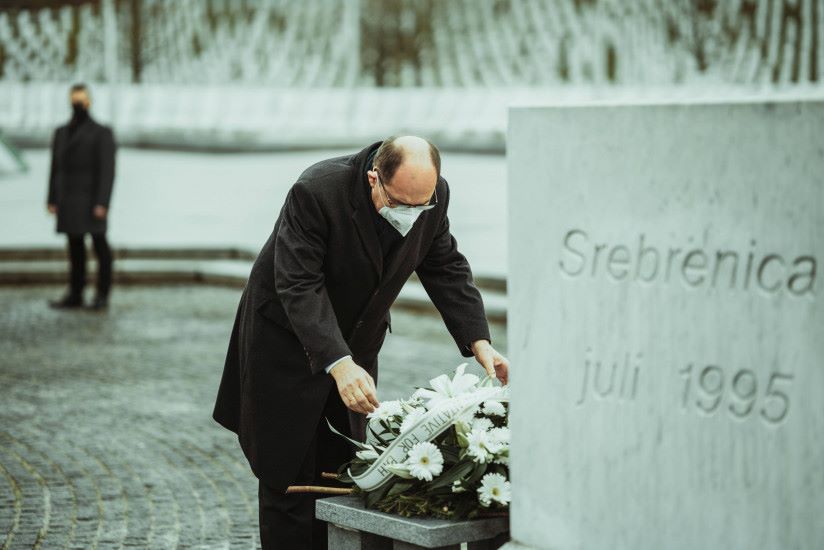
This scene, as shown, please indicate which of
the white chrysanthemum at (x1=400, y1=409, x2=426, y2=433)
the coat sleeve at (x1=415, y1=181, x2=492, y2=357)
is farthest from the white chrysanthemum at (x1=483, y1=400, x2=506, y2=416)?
the coat sleeve at (x1=415, y1=181, x2=492, y2=357)

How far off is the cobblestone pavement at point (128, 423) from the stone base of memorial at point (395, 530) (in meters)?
1.50

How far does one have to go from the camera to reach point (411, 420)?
3791 mm

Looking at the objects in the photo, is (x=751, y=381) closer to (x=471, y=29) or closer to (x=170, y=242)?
(x=170, y=242)

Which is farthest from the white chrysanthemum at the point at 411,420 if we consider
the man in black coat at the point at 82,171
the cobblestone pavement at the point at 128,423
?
the man in black coat at the point at 82,171

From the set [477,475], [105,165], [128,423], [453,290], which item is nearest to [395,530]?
[477,475]

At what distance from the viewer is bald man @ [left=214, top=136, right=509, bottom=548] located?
12.9ft

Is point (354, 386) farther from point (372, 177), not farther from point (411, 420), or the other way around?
point (372, 177)

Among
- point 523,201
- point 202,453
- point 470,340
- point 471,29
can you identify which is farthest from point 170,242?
point 471,29

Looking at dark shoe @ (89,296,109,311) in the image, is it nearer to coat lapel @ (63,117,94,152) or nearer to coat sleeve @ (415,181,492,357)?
coat lapel @ (63,117,94,152)

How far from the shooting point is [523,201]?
3283 millimetres

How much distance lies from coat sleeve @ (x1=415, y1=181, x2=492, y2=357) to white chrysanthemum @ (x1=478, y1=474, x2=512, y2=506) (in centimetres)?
83

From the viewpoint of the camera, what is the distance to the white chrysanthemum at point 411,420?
3.77 meters

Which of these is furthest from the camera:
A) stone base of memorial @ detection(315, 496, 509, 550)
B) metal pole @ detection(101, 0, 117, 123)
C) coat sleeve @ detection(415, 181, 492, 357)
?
metal pole @ detection(101, 0, 117, 123)

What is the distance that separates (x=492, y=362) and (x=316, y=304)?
612 millimetres
